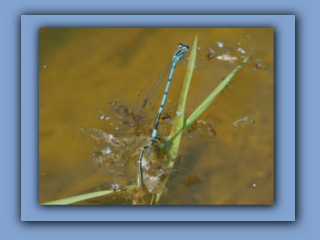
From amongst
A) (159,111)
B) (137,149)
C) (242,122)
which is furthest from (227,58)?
(137,149)

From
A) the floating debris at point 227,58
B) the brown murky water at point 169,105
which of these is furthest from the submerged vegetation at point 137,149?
the floating debris at point 227,58

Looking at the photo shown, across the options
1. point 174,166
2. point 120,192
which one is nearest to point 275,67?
point 174,166

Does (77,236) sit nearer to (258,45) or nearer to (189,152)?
(189,152)

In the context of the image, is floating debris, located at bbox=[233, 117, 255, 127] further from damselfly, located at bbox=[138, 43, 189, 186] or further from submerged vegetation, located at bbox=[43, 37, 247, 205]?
damselfly, located at bbox=[138, 43, 189, 186]

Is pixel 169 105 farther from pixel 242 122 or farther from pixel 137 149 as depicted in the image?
pixel 242 122

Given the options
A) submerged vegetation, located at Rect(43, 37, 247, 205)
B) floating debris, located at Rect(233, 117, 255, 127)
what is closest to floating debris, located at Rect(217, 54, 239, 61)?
submerged vegetation, located at Rect(43, 37, 247, 205)
